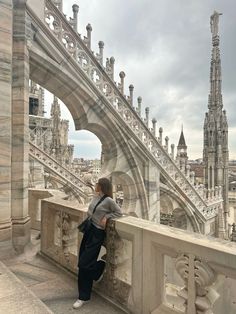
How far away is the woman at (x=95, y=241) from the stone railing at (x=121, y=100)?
15.4ft

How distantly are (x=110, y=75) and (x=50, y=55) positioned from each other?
96.7 inches

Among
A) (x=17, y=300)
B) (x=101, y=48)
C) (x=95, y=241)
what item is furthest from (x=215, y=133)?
(x=17, y=300)

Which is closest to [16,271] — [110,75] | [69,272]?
[69,272]

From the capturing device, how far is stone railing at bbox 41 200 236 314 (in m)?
1.94

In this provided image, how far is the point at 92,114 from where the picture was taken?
7641mm

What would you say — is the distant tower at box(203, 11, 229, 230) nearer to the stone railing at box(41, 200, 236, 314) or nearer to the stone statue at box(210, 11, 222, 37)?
the stone statue at box(210, 11, 222, 37)

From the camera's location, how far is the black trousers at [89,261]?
267cm

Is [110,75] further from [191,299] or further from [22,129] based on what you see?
[191,299]

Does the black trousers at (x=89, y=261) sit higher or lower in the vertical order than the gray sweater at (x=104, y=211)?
lower

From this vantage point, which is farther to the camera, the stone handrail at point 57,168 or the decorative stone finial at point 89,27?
the stone handrail at point 57,168

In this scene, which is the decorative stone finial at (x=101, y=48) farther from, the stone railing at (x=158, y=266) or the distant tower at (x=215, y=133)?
the distant tower at (x=215, y=133)

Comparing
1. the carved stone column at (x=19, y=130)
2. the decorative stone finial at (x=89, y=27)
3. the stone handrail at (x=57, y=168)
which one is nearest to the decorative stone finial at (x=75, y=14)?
the decorative stone finial at (x=89, y=27)

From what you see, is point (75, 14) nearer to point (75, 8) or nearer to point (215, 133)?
point (75, 8)

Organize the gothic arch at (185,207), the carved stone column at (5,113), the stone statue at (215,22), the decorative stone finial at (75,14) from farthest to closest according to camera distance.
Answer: the stone statue at (215,22)
the gothic arch at (185,207)
the decorative stone finial at (75,14)
the carved stone column at (5,113)
